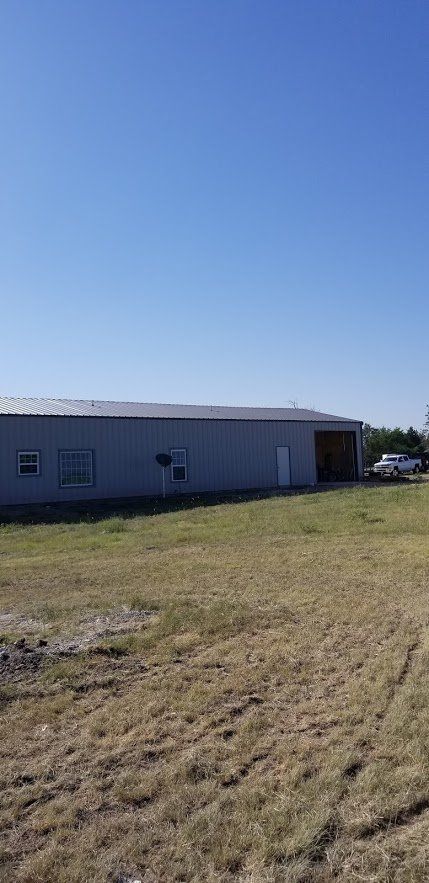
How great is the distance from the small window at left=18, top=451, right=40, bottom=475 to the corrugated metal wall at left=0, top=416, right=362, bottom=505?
0.63 feet

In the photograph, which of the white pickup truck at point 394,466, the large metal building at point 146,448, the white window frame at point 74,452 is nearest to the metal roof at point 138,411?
the large metal building at point 146,448

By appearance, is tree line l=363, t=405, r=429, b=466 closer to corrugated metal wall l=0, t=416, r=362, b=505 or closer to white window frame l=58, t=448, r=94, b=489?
corrugated metal wall l=0, t=416, r=362, b=505

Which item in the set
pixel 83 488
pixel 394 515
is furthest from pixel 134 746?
pixel 83 488

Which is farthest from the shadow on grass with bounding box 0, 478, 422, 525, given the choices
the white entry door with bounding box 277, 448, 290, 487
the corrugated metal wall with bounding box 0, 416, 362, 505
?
the white entry door with bounding box 277, 448, 290, 487

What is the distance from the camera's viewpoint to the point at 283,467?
115 feet

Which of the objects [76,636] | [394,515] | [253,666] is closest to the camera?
[253,666]

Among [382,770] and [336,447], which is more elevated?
[336,447]

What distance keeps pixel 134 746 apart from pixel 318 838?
1.56m

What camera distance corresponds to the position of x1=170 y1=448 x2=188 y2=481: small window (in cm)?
3041

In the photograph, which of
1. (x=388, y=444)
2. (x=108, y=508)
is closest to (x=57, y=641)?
(x=108, y=508)

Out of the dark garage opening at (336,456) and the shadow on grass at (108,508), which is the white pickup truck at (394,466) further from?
the shadow on grass at (108,508)

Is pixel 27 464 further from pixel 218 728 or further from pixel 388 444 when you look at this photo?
pixel 388 444

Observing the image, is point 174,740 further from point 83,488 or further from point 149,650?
point 83,488

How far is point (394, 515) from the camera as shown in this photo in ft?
59.0
